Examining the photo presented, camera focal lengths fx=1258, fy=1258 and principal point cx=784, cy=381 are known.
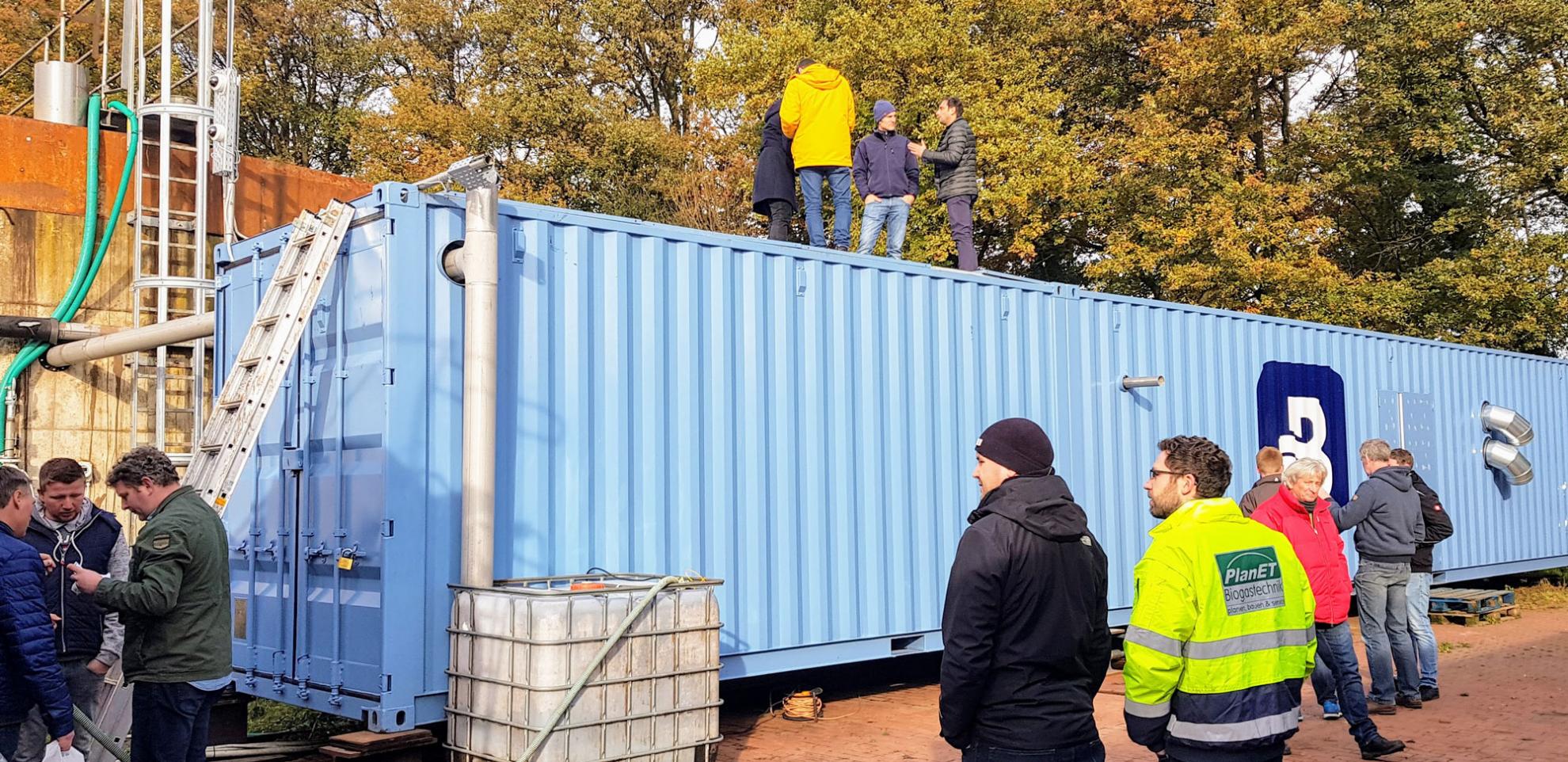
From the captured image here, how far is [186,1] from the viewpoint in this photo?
28.8 m

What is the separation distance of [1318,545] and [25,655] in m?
6.08

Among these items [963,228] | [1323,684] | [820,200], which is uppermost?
[820,200]

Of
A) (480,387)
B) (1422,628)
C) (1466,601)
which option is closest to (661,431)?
(480,387)

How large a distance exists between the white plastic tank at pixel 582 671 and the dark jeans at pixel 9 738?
6.18 feet

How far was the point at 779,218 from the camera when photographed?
31.4 ft

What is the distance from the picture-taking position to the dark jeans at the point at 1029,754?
358 centimetres

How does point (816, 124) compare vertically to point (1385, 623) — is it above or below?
above

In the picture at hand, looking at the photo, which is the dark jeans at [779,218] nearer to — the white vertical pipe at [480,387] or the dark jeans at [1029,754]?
the white vertical pipe at [480,387]

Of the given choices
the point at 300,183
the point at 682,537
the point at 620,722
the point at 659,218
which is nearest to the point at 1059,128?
the point at 659,218

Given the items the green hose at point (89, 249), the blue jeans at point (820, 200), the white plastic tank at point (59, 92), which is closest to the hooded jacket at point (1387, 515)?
the blue jeans at point (820, 200)

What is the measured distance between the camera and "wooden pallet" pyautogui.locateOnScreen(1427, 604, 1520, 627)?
13.2 m

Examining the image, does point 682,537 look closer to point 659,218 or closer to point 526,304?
point 526,304

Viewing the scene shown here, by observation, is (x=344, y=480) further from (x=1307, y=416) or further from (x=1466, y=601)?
(x=1466, y=601)

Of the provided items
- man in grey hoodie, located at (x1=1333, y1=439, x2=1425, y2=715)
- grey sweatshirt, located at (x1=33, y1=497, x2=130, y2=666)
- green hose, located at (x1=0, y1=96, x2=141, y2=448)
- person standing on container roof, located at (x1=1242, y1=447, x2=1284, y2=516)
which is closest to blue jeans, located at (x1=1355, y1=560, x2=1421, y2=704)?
man in grey hoodie, located at (x1=1333, y1=439, x2=1425, y2=715)
